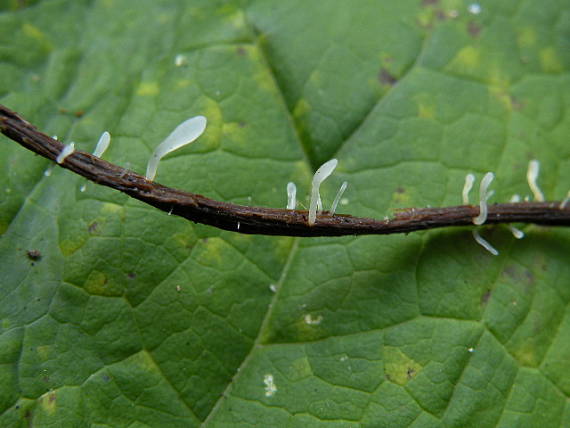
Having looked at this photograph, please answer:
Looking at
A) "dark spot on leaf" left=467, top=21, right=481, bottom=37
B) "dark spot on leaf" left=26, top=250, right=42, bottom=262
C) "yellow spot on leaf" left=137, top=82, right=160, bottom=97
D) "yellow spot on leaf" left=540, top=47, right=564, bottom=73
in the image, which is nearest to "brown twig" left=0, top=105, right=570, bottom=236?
"dark spot on leaf" left=26, top=250, right=42, bottom=262

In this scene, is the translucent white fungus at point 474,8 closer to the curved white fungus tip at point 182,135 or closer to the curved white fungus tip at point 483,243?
the curved white fungus tip at point 483,243

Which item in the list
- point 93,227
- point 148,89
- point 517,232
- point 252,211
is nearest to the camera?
point 252,211

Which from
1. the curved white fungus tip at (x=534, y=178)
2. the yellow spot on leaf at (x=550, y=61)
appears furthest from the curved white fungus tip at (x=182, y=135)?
the yellow spot on leaf at (x=550, y=61)

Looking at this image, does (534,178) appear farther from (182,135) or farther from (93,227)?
(93,227)

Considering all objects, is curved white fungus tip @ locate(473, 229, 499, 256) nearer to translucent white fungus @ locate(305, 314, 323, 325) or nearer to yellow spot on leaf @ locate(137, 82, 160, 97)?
translucent white fungus @ locate(305, 314, 323, 325)

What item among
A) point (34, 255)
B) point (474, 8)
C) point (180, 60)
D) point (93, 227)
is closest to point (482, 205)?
point (474, 8)

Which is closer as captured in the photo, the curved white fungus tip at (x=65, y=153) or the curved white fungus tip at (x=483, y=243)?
the curved white fungus tip at (x=65, y=153)
